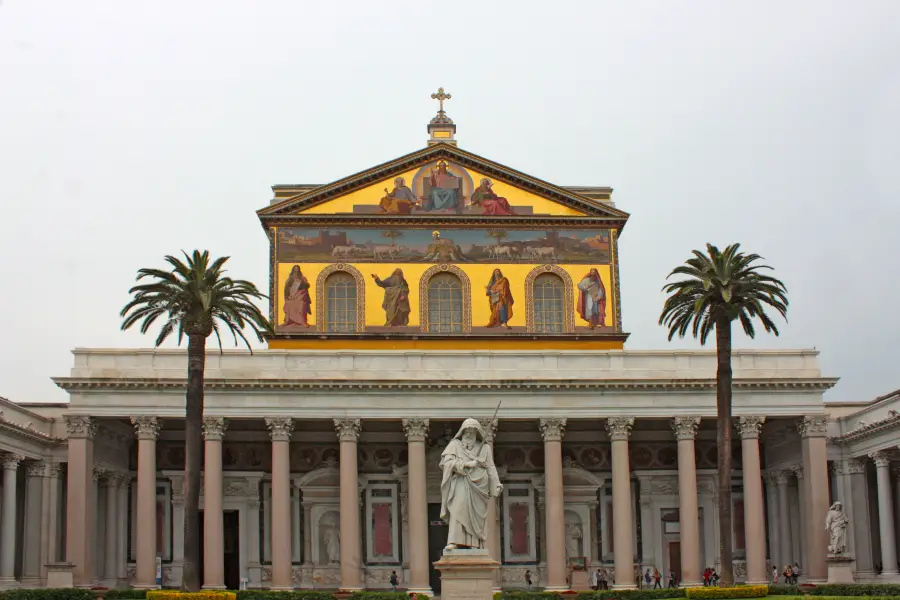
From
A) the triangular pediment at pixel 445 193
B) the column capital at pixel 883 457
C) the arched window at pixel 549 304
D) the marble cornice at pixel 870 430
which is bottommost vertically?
the column capital at pixel 883 457

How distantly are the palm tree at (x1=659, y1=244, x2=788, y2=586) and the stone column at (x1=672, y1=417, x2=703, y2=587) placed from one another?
17.1 feet

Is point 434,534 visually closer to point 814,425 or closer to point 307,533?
point 307,533

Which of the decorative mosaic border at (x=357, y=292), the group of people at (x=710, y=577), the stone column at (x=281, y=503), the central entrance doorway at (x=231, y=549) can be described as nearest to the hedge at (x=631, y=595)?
the group of people at (x=710, y=577)

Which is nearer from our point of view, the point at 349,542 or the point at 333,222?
the point at 349,542

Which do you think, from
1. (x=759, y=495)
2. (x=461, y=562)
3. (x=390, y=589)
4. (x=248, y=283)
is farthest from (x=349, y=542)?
(x=461, y=562)

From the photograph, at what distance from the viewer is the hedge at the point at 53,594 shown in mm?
42500

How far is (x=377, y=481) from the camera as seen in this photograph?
56.8 meters

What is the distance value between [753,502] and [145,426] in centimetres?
2478

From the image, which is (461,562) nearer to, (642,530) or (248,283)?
(248,283)

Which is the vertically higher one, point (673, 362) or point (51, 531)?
point (673, 362)

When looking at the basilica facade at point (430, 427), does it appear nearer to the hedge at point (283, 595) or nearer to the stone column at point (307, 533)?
the stone column at point (307, 533)

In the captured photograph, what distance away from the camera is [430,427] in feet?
181

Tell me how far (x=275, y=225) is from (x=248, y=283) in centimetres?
1342

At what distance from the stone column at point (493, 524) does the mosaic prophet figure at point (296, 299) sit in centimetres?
1030
